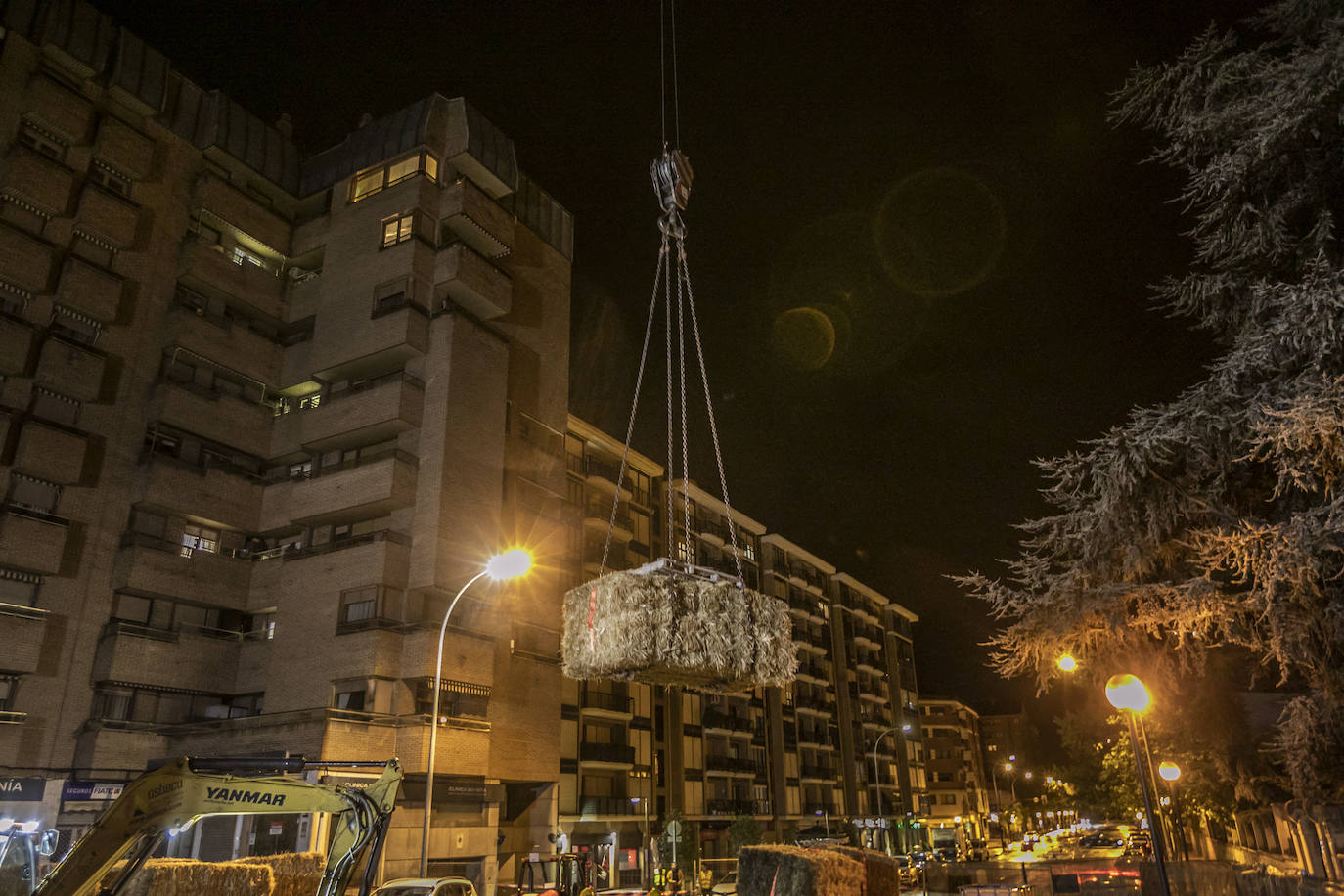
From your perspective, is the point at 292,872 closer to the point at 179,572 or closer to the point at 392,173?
the point at 179,572

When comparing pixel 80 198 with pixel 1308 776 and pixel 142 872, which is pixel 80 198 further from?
pixel 1308 776

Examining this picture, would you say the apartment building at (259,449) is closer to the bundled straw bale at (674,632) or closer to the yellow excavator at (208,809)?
the yellow excavator at (208,809)

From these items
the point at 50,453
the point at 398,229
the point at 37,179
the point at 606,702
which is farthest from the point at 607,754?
the point at 37,179

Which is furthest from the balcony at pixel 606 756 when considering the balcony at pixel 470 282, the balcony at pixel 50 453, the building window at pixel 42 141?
the building window at pixel 42 141

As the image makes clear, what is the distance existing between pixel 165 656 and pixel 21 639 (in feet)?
16.4

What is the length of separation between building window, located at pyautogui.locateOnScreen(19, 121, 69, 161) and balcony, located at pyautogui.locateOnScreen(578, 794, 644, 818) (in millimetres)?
36777

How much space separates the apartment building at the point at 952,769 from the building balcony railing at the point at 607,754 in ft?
215

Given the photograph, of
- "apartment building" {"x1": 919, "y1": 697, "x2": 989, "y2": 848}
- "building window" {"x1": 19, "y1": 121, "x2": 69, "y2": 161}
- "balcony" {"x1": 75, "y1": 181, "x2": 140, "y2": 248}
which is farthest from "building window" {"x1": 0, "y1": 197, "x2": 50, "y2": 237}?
"apartment building" {"x1": 919, "y1": 697, "x2": 989, "y2": 848}

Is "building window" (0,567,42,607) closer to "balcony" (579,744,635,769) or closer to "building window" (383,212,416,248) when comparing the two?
"building window" (383,212,416,248)

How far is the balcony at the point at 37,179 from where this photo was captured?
107 ft

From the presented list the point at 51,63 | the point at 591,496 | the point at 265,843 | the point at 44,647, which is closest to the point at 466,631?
the point at 265,843

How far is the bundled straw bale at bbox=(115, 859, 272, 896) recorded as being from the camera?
586 inches

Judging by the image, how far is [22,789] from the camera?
29.7m

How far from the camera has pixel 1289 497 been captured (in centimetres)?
1191
